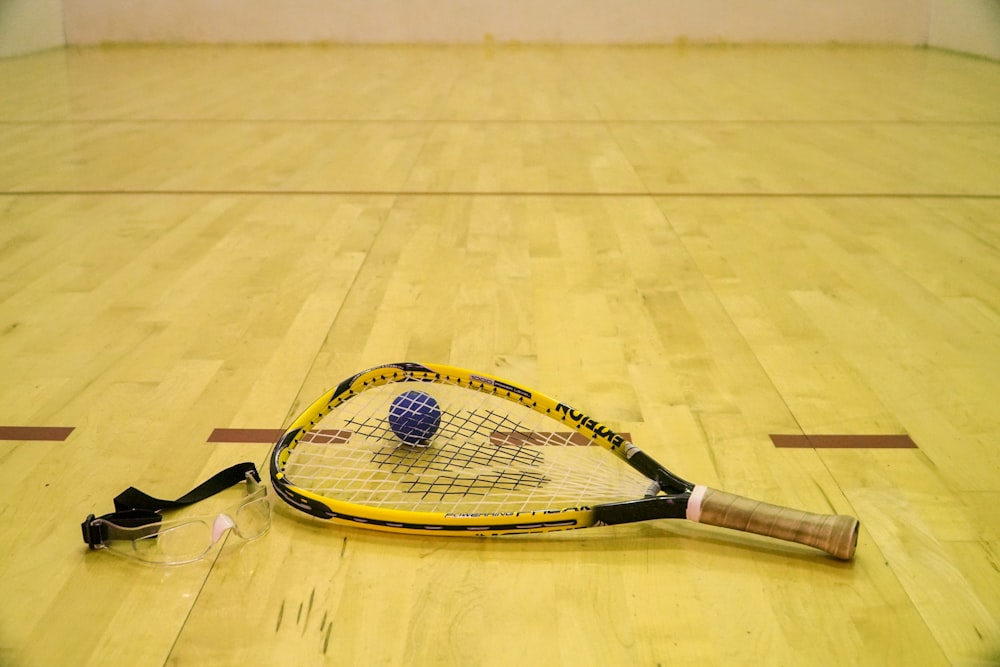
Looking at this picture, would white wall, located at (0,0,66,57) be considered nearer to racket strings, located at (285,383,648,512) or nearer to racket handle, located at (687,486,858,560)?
racket strings, located at (285,383,648,512)

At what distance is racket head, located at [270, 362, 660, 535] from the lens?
1585mm

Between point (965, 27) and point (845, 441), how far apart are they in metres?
7.88

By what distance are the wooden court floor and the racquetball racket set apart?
66 millimetres

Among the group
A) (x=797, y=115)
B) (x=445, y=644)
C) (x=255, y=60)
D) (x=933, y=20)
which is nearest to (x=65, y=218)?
(x=445, y=644)

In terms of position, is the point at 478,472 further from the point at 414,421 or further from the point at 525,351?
the point at 525,351

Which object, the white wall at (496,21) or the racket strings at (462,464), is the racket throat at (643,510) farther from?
the white wall at (496,21)

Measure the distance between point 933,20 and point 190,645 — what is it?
938cm

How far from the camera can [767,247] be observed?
3148mm

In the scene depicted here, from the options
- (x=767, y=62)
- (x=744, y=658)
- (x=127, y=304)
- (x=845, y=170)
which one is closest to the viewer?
(x=744, y=658)

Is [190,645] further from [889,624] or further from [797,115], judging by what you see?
[797,115]

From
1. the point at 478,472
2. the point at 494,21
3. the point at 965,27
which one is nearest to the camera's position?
the point at 478,472

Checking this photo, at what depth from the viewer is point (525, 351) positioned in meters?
2.33

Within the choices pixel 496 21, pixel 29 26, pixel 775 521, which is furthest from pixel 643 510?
pixel 29 26

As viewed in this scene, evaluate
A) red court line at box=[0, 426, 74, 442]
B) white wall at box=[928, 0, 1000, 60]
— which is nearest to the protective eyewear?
red court line at box=[0, 426, 74, 442]
